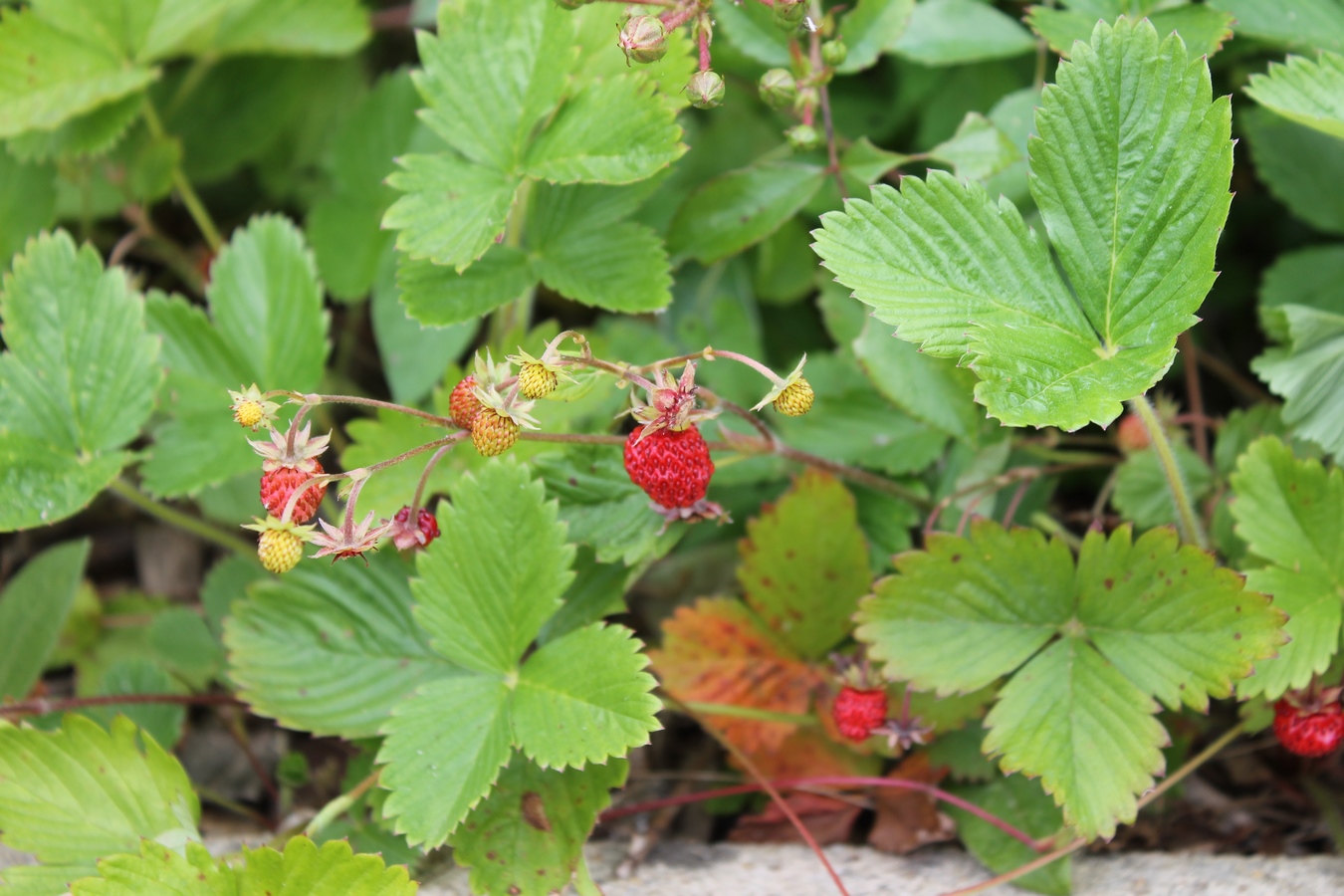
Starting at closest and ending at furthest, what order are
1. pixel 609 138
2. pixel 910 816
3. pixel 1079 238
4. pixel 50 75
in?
Answer: pixel 1079 238 < pixel 609 138 < pixel 910 816 < pixel 50 75

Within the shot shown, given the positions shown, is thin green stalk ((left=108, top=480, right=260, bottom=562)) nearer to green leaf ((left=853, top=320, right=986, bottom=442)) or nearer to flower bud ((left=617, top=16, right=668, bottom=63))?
flower bud ((left=617, top=16, right=668, bottom=63))

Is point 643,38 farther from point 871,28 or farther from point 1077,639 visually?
point 1077,639

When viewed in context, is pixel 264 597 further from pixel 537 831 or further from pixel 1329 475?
pixel 1329 475

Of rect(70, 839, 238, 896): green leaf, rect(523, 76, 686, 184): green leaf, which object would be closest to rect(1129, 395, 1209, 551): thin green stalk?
rect(523, 76, 686, 184): green leaf

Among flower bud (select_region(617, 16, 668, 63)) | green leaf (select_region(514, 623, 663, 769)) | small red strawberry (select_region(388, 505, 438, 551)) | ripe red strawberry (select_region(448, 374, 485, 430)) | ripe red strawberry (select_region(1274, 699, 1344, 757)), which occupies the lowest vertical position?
ripe red strawberry (select_region(1274, 699, 1344, 757))

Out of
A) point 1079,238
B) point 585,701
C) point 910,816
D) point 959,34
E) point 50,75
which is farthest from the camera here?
point 50,75

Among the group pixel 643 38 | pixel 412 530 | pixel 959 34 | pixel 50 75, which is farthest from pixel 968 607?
pixel 50 75
